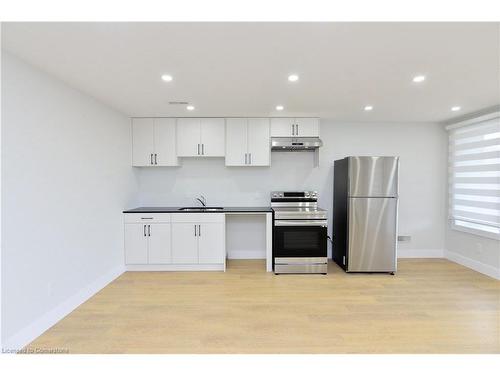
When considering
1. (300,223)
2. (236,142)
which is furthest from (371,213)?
(236,142)

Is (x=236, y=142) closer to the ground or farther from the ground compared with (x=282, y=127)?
closer to the ground

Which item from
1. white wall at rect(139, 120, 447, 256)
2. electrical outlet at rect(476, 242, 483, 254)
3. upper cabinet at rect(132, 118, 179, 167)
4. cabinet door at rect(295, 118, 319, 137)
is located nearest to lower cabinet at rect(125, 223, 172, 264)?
white wall at rect(139, 120, 447, 256)

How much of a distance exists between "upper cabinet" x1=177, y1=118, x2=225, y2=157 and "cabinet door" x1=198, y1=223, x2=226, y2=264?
1.13 meters

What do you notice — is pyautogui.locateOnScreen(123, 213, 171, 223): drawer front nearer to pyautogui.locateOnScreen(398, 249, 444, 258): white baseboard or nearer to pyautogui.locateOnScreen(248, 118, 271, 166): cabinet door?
pyautogui.locateOnScreen(248, 118, 271, 166): cabinet door

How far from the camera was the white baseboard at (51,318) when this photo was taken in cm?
207

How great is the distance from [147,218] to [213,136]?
158 cm

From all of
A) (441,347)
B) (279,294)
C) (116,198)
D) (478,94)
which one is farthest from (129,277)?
(478,94)

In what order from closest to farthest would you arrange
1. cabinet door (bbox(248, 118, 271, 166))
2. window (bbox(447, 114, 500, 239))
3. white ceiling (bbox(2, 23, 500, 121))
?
white ceiling (bbox(2, 23, 500, 121)) < window (bbox(447, 114, 500, 239)) < cabinet door (bbox(248, 118, 271, 166))

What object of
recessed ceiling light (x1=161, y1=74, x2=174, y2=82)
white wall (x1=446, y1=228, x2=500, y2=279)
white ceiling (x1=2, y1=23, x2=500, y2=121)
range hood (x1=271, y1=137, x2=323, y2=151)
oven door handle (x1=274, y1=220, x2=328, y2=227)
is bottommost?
white wall (x1=446, y1=228, x2=500, y2=279)

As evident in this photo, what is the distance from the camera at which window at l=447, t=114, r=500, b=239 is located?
12.0 ft

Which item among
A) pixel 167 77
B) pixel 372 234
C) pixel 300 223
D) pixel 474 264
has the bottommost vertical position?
pixel 474 264

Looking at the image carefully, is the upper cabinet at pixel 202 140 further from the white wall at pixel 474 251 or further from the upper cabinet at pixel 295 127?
the white wall at pixel 474 251

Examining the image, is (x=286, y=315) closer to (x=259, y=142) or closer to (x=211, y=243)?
(x=211, y=243)

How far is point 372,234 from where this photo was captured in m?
3.83
